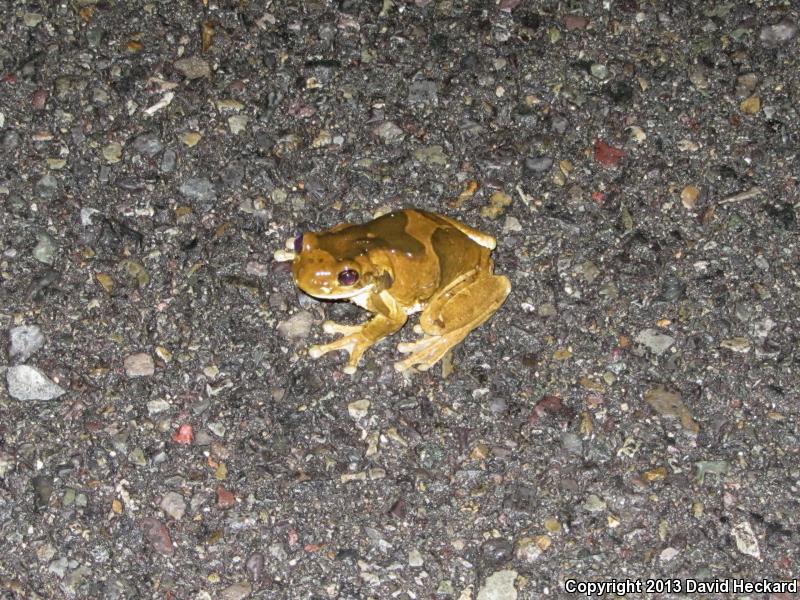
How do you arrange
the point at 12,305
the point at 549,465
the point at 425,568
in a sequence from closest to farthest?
the point at 425,568 < the point at 549,465 < the point at 12,305

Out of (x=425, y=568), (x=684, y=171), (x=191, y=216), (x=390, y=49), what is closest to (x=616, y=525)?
(x=425, y=568)

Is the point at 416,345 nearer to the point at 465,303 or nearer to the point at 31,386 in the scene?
the point at 465,303

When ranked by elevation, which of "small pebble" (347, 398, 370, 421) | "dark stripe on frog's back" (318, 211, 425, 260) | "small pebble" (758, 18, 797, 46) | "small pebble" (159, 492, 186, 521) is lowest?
"small pebble" (159, 492, 186, 521)

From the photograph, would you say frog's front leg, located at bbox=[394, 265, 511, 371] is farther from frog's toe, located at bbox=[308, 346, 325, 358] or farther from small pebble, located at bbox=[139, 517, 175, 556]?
small pebble, located at bbox=[139, 517, 175, 556]

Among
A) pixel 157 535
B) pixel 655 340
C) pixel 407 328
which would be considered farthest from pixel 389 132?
pixel 157 535

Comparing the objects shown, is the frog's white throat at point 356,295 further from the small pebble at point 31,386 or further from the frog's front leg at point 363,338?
the small pebble at point 31,386

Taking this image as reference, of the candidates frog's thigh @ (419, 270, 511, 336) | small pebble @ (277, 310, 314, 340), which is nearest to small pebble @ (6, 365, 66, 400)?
small pebble @ (277, 310, 314, 340)

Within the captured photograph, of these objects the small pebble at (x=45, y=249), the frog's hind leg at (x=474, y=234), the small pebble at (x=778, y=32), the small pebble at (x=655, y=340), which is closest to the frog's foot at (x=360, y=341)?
the frog's hind leg at (x=474, y=234)

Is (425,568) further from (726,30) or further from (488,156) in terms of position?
(726,30)
